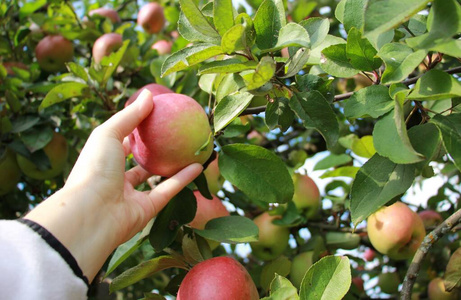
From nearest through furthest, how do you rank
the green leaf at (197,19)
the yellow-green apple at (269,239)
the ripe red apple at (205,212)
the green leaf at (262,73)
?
the green leaf at (262,73) → the green leaf at (197,19) → the ripe red apple at (205,212) → the yellow-green apple at (269,239)

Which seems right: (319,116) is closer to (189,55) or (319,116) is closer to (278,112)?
(278,112)

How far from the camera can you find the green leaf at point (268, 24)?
0.82 m

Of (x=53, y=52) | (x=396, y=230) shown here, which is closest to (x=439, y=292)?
(x=396, y=230)

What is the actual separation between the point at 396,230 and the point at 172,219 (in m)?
0.68

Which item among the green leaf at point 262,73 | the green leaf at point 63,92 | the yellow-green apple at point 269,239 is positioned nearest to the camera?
the green leaf at point 262,73

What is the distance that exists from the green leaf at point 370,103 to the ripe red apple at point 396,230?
65 centimetres

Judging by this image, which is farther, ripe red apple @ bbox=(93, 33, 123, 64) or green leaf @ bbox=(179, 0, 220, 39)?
ripe red apple @ bbox=(93, 33, 123, 64)

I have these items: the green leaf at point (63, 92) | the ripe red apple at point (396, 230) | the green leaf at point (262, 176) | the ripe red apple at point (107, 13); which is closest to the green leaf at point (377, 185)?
the green leaf at point (262, 176)

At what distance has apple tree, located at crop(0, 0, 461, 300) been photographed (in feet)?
2.48

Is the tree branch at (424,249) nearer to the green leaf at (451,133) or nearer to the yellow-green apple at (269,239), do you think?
the green leaf at (451,133)

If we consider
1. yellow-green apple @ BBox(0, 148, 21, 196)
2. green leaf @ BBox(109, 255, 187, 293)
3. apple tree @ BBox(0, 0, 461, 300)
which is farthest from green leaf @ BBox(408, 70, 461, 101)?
yellow-green apple @ BBox(0, 148, 21, 196)

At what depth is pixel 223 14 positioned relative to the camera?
2.72 feet

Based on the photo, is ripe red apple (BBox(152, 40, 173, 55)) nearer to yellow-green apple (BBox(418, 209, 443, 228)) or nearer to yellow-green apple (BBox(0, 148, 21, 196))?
yellow-green apple (BBox(0, 148, 21, 196))

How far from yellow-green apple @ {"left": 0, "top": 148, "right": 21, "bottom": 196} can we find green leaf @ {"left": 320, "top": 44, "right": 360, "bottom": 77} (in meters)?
1.22
